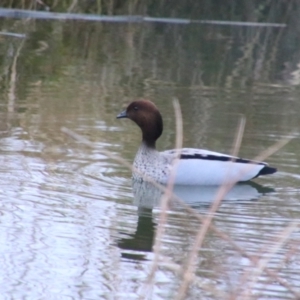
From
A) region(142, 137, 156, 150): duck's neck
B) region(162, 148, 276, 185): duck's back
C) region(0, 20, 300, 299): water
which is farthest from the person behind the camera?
region(142, 137, 156, 150): duck's neck

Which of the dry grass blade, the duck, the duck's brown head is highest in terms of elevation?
the dry grass blade

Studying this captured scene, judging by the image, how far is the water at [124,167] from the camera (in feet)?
19.4

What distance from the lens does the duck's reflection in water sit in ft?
23.3

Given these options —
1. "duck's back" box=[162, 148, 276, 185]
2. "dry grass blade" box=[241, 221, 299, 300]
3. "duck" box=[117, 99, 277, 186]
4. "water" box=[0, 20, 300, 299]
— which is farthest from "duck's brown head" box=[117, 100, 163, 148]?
"dry grass blade" box=[241, 221, 299, 300]

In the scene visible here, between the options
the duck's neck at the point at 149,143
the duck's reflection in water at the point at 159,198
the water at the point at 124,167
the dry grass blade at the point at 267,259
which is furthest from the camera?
the duck's neck at the point at 149,143

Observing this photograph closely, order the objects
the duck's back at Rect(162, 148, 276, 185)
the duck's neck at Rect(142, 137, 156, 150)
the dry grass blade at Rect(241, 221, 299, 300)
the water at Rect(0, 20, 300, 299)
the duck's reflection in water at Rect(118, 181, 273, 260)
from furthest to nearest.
→ the duck's neck at Rect(142, 137, 156, 150)
the duck's back at Rect(162, 148, 276, 185)
the duck's reflection in water at Rect(118, 181, 273, 260)
the water at Rect(0, 20, 300, 299)
the dry grass blade at Rect(241, 221, 299, 300)

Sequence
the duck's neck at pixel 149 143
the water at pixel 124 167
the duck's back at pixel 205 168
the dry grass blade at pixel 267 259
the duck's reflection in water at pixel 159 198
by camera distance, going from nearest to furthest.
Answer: the dry grass blade at pixel 267 259, the water at pixel 124 167, the duck's reflection in water at pixel 159 198, the duck's back at pixel 205 168, the duck's neck at pixel 149 143

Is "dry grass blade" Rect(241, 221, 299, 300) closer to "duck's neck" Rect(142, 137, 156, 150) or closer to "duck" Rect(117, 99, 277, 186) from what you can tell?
"duck" Rect(117, 99, 277, 186)

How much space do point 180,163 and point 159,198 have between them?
0.46 metres

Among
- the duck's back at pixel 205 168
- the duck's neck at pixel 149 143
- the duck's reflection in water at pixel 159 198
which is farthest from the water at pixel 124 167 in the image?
the duck's neck at pixel 149 143

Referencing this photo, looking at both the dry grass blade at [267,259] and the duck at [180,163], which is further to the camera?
the duck at [180,163]

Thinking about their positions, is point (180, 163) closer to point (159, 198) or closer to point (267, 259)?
point (159, 198)

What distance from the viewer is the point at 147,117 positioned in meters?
9.34

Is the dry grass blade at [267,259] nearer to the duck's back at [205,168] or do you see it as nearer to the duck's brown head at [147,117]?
the duck's back at [205,168]
